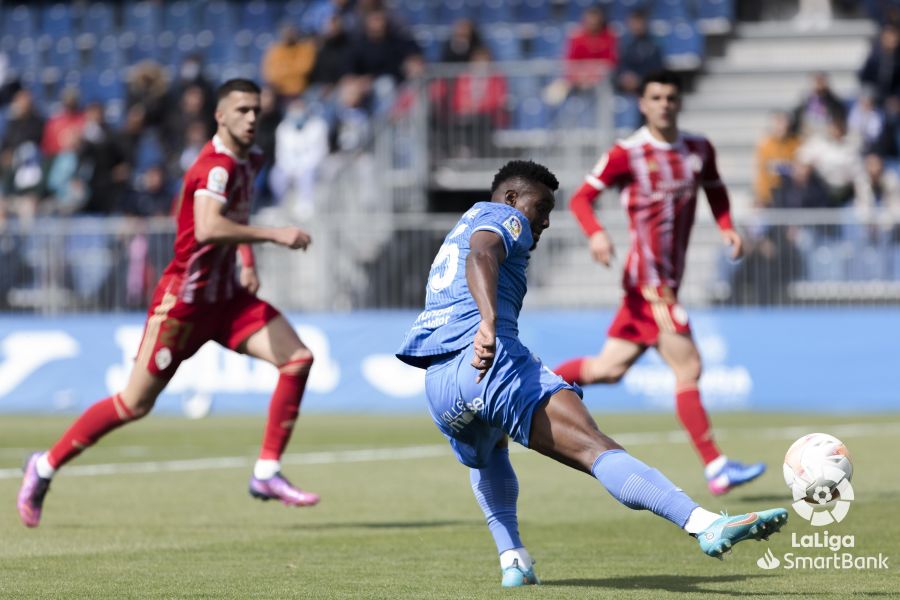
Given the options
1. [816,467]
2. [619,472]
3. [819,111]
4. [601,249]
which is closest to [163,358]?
[601,249]

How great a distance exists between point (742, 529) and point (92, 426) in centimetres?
495

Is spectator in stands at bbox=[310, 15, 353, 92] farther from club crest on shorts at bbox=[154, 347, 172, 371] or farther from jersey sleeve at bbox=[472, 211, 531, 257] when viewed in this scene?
jersey sleeve at bbox=[472, 211, 531, 257]

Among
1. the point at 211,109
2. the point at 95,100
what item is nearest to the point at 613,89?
the point at 211,109

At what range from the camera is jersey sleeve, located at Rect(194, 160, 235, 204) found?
958 cm

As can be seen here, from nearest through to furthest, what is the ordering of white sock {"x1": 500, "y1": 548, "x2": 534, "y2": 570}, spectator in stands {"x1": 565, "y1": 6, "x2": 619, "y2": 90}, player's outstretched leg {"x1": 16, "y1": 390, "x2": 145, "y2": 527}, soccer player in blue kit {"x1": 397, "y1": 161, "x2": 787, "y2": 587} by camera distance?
soccer player in blue kit {"x1": 397, "y1": 161, "x2": 787, "y2": 587}
white sock {"x1": 500, "y1": 548, "x2": 534, "y2": 570}
player's outstretched leg {"x1": 16, "y1": 390, "x2": 145, "y2": 527}
spectator in stands {"x1": 565, "y1": 6, "x2": 619, "y2": 90}

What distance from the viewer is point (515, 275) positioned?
6.87 m

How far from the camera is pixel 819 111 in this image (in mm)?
21156

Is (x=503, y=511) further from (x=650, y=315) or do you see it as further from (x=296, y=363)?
(x=650, y=315)

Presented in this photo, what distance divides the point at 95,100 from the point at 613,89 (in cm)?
968

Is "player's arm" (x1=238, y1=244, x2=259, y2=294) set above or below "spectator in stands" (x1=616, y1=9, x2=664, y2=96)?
below

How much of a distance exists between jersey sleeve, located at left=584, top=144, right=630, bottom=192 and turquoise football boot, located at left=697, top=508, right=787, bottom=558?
5.36 metres

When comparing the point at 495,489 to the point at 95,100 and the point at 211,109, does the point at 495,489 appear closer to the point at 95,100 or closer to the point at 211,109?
the point at 211,109

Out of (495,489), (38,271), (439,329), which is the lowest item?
(38,271)

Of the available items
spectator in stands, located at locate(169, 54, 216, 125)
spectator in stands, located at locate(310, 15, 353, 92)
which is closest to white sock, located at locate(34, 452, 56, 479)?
spectator in stands, located at locate(169, 54, 216, 125)
